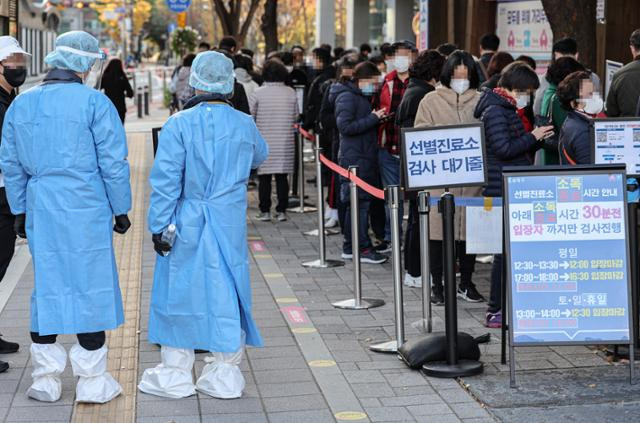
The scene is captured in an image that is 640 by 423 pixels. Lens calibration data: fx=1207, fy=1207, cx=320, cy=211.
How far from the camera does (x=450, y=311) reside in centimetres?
693

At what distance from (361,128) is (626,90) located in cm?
224

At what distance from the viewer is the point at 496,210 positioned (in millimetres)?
7418

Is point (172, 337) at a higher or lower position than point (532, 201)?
lower

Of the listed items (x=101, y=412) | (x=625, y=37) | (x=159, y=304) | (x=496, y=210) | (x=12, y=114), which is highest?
(x=625, y=37)

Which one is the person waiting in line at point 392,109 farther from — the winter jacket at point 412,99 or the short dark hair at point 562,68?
the short dark hair at point 562,68

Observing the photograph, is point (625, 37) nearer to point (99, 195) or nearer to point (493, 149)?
point (493, 149)

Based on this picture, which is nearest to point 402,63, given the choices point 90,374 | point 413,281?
point 413,281

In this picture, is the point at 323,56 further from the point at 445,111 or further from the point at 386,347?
the point at 386,347

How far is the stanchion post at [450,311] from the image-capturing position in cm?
686

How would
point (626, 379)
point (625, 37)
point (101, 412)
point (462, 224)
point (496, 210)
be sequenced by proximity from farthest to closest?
point (625, 37) → point (462, 224) → point (496, 210) → point (626, 379) → point (101, 412)

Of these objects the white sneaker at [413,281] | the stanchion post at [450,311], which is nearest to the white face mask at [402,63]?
the white sneaker at [413,281]

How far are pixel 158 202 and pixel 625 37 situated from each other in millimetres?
9028

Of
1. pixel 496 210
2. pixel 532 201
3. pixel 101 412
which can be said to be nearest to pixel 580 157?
pixel 496 210

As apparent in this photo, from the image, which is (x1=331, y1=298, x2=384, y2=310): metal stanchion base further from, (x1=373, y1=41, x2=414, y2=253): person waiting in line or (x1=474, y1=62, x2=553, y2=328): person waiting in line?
(x1=373, y1=41, x2=414, y2=253): person waiting in line
